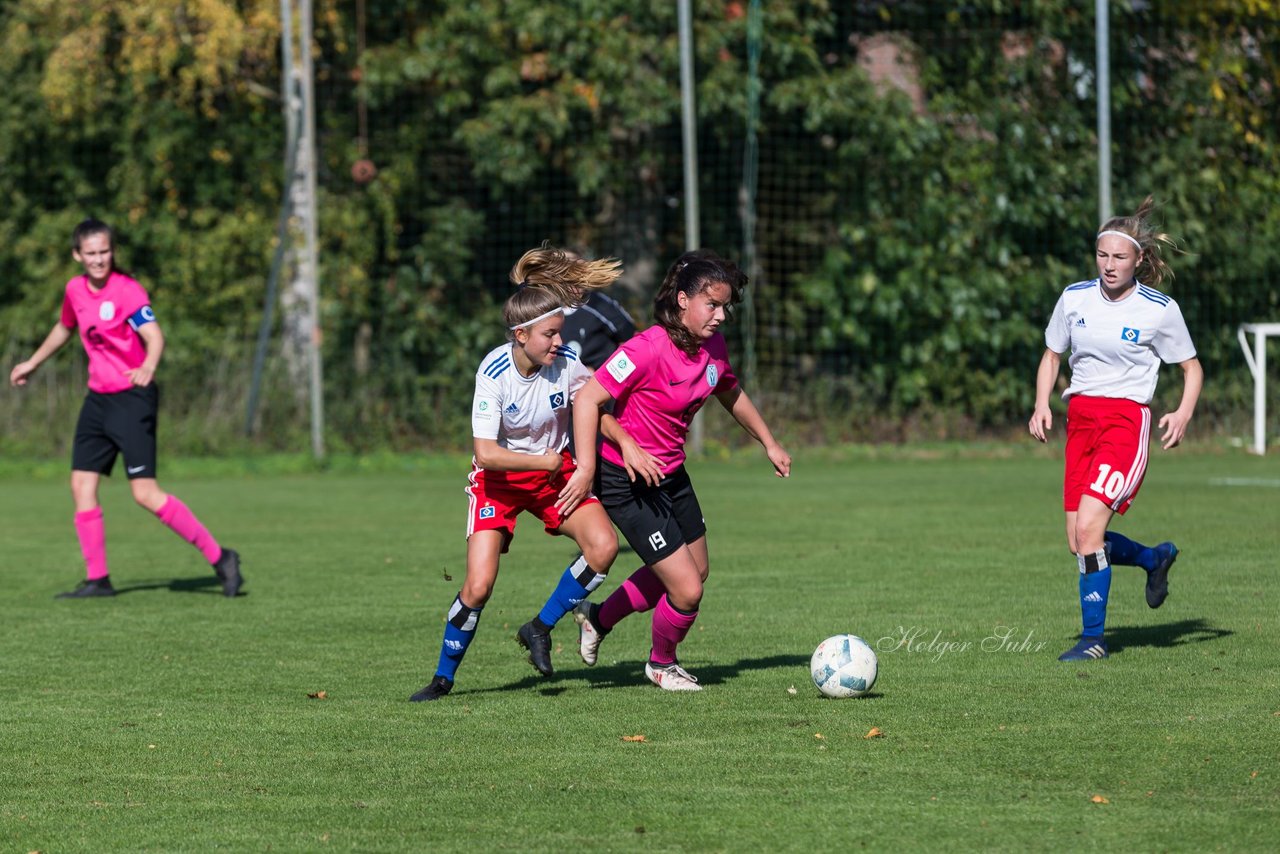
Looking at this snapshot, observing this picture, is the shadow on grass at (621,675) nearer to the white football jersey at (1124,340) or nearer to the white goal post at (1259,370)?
the white football jersey at (1124,340)

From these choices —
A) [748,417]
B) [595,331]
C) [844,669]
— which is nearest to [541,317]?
[748,417]

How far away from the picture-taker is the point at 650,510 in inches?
260

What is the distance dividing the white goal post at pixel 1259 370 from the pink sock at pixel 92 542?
1228 centimetres

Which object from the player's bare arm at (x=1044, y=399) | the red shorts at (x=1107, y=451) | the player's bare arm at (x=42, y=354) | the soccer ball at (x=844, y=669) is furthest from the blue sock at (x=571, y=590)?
the player's bare arm at (x=42, y=354)

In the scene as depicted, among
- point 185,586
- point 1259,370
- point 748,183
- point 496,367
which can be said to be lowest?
point 185,586

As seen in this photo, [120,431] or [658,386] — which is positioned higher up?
[658,386]

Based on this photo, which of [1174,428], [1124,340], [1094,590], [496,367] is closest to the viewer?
[496,367]

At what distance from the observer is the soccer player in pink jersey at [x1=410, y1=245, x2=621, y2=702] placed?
6.36 m

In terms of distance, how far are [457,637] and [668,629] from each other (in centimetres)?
78

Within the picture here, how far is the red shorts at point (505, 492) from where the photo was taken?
6582 mm

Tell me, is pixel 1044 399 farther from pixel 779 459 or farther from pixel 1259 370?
pixel 1259 370

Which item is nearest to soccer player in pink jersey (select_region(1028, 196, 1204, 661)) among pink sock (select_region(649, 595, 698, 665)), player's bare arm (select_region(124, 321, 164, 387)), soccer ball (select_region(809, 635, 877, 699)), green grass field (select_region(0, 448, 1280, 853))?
green grass field (select_region(0, 448, 1280, 853))

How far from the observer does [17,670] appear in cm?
722

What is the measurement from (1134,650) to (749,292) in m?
12.1
